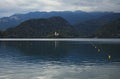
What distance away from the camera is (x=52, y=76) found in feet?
123

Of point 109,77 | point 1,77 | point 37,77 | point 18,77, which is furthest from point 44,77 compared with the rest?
point 109,77

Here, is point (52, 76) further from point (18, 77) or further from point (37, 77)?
point (18, 77)

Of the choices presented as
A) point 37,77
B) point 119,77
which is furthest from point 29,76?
point 119,77

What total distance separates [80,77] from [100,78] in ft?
9.24

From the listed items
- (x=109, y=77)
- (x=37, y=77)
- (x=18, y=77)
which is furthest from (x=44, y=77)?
(x=109, y=77)

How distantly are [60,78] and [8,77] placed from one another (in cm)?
743

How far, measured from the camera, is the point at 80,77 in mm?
36562

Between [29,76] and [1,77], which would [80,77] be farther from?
[1,77]

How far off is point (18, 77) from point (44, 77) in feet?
12.1

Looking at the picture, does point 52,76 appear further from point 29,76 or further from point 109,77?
point 109,77

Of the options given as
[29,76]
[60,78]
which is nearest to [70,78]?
[60,78]

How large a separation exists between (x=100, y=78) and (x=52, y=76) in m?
6.94

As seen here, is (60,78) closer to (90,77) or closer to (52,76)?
(52,76)

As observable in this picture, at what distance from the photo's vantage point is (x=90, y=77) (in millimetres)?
36594
